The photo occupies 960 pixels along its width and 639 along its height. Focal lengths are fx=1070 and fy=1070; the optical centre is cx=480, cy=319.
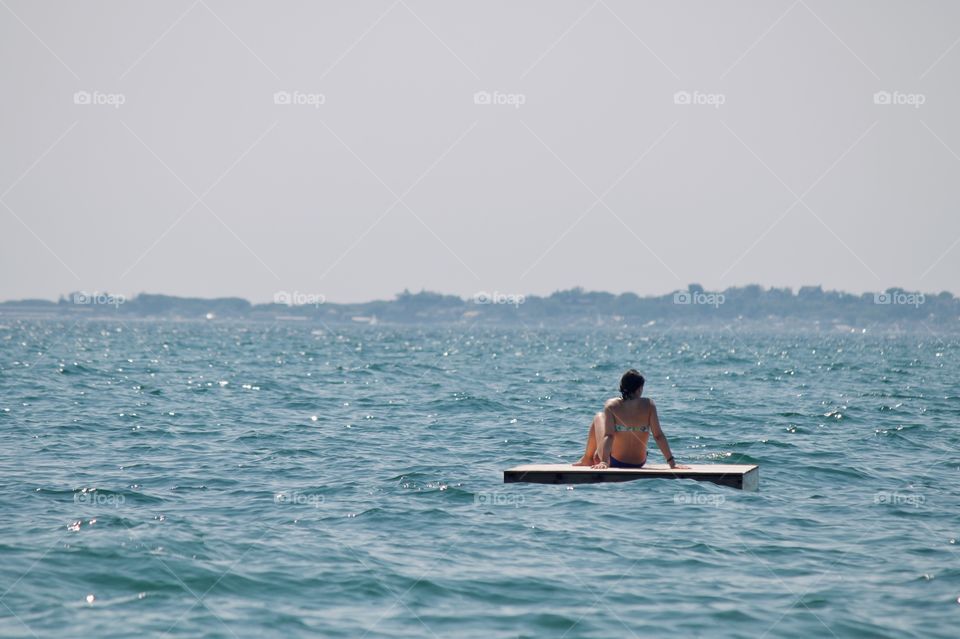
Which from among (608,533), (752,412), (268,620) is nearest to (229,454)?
(608,533)

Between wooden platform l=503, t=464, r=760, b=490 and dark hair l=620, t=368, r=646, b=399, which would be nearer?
wooden platform l=503, t=464, r=760, b=490

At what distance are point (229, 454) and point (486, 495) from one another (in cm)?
643

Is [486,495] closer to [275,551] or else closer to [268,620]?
[275,551]
